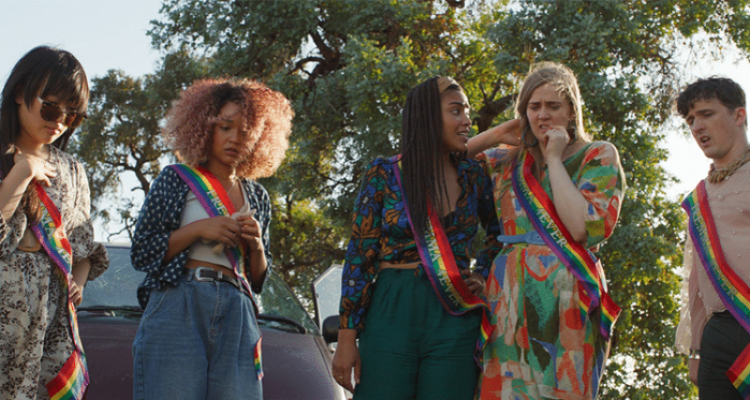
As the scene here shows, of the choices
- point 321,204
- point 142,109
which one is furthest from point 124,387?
point 142,109

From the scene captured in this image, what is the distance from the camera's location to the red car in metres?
3.37

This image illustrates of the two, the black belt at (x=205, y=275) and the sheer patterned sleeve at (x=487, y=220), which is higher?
the sheer patterned sleeve at (x=487, y=220)

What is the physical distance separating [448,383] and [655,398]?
9.75m

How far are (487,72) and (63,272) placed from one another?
11039 millimetres

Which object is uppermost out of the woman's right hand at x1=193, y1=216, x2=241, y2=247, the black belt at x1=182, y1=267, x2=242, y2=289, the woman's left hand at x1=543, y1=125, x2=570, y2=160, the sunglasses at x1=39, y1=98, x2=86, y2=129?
the woman's left hand at x1=543, y1=125, x2=570, y2=160

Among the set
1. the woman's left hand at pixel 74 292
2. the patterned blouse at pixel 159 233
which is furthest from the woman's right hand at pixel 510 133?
the woman's left hand at pixel 74 292

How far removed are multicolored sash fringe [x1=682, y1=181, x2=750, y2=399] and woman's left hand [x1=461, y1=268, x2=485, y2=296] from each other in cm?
93

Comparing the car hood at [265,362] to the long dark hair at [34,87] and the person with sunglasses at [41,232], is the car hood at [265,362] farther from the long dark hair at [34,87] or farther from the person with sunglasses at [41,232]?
the long dark hair at [34,87]

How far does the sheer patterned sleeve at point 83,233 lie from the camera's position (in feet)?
9.30

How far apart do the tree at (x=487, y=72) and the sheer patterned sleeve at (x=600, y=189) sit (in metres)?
6.41

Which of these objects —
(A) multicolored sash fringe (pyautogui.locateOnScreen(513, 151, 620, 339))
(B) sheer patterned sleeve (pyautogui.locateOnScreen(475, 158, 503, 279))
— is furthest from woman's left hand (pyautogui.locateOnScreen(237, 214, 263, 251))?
(A) multicolored sash fringe (pyautogui.locateOnScreen(513, 151, 620, 339))

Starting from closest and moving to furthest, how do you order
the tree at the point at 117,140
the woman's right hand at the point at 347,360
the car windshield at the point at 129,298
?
the woman's right hand at the point at 347,360, the car windshield at the point at 129,298, the tree at the point at 117,140

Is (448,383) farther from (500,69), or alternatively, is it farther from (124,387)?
(500,69)

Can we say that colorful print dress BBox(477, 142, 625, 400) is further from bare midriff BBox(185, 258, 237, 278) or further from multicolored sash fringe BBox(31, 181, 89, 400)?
multicolored sash fringe BBox(31, 181, 89, 400)
